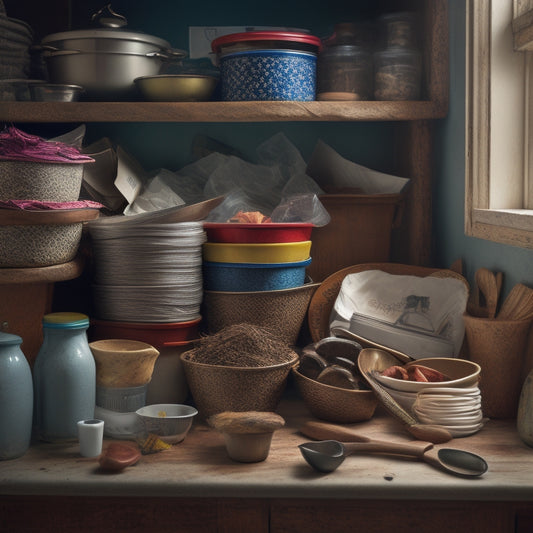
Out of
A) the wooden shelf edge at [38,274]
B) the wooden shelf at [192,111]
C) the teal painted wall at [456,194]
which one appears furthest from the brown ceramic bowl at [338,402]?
the wooden shelf at [192,111]

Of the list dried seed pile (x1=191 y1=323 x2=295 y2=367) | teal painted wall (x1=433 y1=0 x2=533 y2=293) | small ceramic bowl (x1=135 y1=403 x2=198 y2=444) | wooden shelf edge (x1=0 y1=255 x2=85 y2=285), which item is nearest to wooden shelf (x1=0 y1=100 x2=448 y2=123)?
teal painted wall (x1=433 y1=0 x2=533 y2=293)

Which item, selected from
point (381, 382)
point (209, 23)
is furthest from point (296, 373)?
point (209, 23)

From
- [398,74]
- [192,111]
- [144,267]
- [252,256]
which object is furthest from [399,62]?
[144,267]

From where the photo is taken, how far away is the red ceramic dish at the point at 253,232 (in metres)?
1.70

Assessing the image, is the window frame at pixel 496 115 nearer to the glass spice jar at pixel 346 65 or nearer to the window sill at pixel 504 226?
the window sill at pixel 504 226

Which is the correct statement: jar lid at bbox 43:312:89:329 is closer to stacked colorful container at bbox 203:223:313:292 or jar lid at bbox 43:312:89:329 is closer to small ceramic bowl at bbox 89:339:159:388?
small ceramic bowl at bbox 89:339:159:388

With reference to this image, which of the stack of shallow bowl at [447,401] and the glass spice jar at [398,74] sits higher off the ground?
the glass spice jar at [398,74]

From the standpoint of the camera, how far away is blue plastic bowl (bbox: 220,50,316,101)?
180 cm

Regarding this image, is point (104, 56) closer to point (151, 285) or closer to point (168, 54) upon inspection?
point (168, 54)

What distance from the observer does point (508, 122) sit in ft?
5.40

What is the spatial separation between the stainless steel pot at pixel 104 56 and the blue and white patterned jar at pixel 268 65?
0.51 ft

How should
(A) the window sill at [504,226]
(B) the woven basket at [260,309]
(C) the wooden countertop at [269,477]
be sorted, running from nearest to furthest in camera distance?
(C) the wooden countertop at [269,477] < (A) the window sill at [504,226] < (B) the woven basket at [260,309]

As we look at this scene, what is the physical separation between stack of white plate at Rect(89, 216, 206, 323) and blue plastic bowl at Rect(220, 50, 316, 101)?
416 mm

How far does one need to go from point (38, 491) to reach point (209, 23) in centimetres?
150
